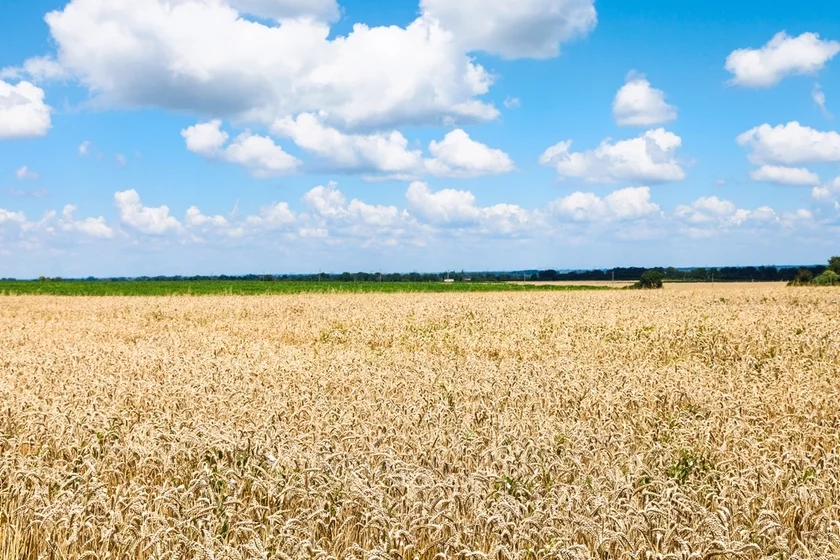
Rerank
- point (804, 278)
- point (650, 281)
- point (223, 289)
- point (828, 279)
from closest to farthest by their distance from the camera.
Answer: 1. point (828, 279)
2. point (804, 278)
3. point (223, 289)
4. point (650, 281)

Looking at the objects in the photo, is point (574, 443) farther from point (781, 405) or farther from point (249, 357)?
point (249, 357)

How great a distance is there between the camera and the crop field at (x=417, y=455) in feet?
13.0

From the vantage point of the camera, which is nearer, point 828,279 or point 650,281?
point 828,279

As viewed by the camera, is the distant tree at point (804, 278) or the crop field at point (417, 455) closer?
the crop field at point (417, 455)

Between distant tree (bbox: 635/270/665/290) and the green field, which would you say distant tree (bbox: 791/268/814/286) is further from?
the green field

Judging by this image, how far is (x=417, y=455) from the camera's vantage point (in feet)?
18.1

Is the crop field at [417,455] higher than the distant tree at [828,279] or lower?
lower

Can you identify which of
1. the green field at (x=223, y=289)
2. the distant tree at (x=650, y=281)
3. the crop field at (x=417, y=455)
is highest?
the distant tree at (x=650, y=281)

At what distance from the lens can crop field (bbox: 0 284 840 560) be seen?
3975 mm

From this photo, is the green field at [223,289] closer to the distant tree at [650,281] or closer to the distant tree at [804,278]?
the distant tree at [650,281]

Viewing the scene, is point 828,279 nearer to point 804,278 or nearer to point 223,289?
point 804,278

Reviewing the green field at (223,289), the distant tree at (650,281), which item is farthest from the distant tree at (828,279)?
the green field at (223,289)

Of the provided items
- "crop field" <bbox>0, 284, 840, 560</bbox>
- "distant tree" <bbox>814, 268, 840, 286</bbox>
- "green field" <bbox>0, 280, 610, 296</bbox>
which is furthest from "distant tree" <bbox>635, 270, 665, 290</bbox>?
"crop field" <bbox>0, 284, 840, 560</bbox>

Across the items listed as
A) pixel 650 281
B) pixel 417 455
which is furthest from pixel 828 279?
pixel 417 455
